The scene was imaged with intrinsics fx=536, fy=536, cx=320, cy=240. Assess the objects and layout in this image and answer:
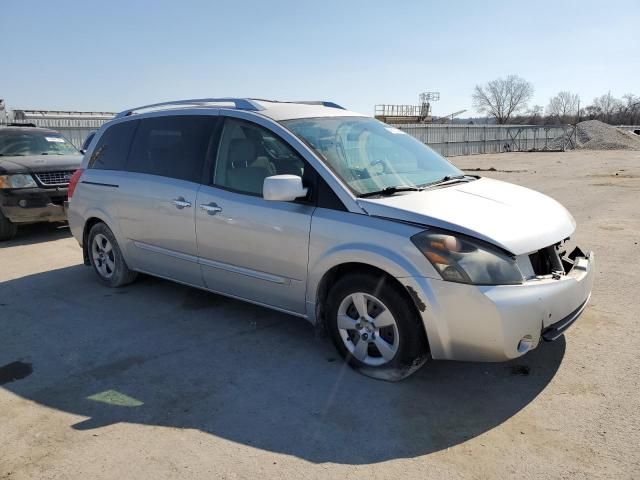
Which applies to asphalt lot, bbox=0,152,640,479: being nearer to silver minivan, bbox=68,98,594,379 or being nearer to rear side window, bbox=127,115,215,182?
silver minivan, bbox=68,98,594,379

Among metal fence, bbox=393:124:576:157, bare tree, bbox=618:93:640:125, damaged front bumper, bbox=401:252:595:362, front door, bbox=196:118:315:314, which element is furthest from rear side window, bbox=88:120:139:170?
bare tree, bbox=618:93:640:125

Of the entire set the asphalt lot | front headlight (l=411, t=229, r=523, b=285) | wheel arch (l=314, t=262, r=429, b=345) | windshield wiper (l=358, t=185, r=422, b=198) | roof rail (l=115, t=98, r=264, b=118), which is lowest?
the asphalt lot

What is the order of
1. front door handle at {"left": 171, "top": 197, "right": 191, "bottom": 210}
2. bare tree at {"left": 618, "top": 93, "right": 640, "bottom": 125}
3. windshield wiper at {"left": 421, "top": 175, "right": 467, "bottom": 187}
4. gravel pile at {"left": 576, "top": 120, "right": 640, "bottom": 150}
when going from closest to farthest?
1. windshield wiper at {"left": 421, "top": 175, "right": 467, "bottom": 187}
2. front door handle at {"left": 171, "top": 197, "right": 191, "bottom": 210}
3. gravel pile at {"left": 576, "top": 120, "right": 640, "bottom": 150}
4. bare tree at {"left": 618, "top": 93, "right": 640, "bottom": 125}

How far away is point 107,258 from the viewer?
5.70 m

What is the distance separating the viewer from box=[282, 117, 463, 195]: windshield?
388 cm

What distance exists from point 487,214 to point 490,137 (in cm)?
4042

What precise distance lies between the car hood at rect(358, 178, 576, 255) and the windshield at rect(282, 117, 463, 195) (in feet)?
0.90

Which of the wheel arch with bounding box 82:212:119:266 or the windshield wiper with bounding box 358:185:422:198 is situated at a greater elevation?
the windshield wiper with bounding box 358:185:422:198

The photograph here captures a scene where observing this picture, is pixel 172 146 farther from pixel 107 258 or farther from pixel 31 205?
pixel 31 205

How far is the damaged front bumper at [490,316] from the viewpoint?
10.1 feet

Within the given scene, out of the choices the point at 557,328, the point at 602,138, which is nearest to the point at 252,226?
the point at 557,328

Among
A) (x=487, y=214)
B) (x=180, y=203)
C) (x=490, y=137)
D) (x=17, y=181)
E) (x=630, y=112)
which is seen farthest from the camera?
(x=630, y=112)

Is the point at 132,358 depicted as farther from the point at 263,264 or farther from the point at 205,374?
the point at 263,264

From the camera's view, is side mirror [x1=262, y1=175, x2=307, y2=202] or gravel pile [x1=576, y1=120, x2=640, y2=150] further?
gravel pile [x1=576, y1=120, x2=640, y2=150]
